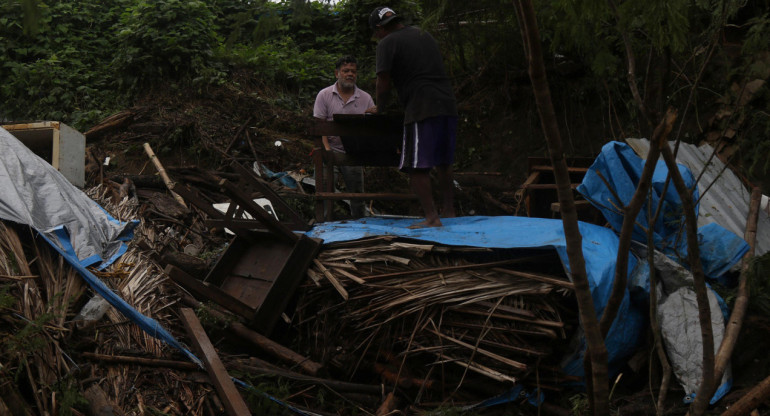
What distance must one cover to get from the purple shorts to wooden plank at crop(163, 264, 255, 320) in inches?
65.5

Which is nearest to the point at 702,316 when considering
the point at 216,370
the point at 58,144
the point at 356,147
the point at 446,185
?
the point at 216,370

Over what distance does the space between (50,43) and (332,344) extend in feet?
29.1

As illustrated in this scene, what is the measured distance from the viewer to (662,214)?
438 cm

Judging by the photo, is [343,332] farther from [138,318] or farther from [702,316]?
Result: [702,316]

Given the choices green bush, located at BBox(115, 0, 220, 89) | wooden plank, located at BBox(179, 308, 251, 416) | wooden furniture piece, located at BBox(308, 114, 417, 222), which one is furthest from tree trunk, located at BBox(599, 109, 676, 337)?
green bush, located at BBox(115, 0, 220, 89)

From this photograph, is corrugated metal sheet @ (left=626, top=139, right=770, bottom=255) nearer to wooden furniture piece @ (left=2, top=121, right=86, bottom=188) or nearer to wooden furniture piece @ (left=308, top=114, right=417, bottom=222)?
wooden furniture piece @ (left=308, top=114, right=417, bottom=222)

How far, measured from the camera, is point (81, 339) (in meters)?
3.71

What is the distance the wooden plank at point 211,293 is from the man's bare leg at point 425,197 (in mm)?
1389

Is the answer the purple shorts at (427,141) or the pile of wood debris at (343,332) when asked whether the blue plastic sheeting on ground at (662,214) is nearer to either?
the pile of wood debris at (343,332)

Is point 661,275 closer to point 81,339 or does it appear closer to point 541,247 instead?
point 541,247

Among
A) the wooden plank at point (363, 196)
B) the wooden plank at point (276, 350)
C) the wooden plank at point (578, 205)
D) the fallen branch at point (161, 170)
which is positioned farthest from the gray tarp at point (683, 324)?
the fallen branch at point (161, 170)

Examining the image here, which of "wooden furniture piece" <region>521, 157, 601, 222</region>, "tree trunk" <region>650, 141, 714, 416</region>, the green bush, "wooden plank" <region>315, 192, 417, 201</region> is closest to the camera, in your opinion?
"tree trunk" <region>650, 141, 714, 416</region>

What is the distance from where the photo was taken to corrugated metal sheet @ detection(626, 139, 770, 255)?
4692 mm

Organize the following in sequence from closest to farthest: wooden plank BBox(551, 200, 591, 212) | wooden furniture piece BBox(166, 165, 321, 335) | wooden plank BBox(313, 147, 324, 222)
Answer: wooden furniture piece BBox(166, 165, 321, 335)
wooden plank BBox(551, 200, 591, 212)
wooden plank BBox(313, 147, 324, 222)
